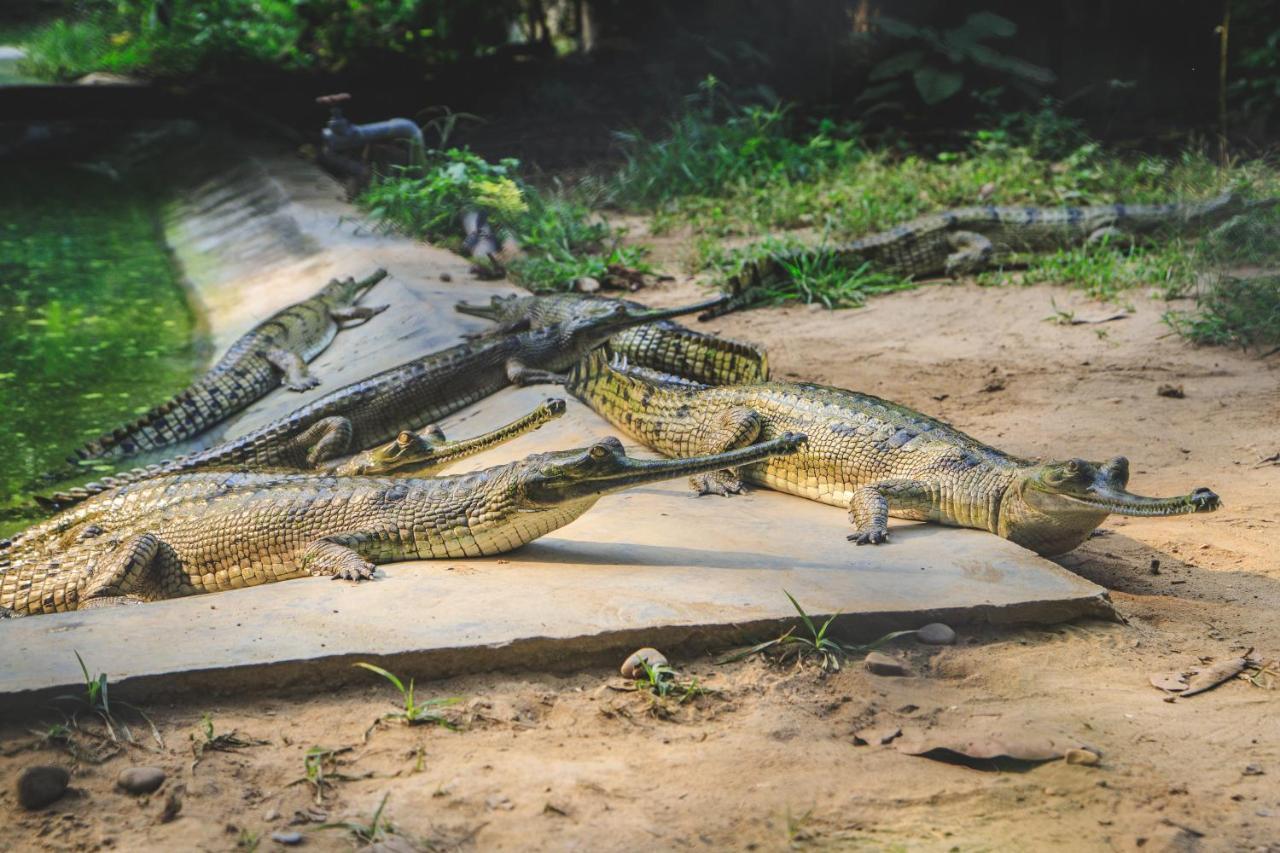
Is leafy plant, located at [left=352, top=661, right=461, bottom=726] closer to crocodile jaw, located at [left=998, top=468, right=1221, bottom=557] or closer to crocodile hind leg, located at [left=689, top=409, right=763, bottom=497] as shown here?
crocodile hind leg, located at [left=689, top=409, right=763, bottom=497]

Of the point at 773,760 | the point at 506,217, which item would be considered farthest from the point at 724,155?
the point at 773,760

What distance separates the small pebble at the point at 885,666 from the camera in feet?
10.9

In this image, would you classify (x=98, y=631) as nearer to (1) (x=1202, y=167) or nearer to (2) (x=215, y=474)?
(2) (x=215, y=474)

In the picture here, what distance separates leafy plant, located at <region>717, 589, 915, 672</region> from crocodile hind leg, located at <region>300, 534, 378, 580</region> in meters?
1.32

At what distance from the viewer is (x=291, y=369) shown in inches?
307

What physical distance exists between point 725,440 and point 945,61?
8952 millimetres

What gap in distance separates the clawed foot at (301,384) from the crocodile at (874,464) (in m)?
2.52

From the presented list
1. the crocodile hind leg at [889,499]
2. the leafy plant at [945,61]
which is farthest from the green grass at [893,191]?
the crocodile hind leg at [889,499]

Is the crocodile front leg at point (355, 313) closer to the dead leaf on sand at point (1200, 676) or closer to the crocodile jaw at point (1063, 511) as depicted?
the crocodile jaw at point (1063, 511)

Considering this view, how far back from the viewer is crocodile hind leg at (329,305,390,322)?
8602mm

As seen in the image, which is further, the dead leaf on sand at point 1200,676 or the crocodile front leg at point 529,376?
the crocodile front leg at point 529,376

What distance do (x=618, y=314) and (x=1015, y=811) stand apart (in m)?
4.59

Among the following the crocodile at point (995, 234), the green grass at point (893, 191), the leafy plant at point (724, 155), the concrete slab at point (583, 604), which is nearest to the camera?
the concrete slab at point (583, 604)

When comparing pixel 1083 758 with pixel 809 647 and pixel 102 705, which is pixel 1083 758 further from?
pixel 102 705
